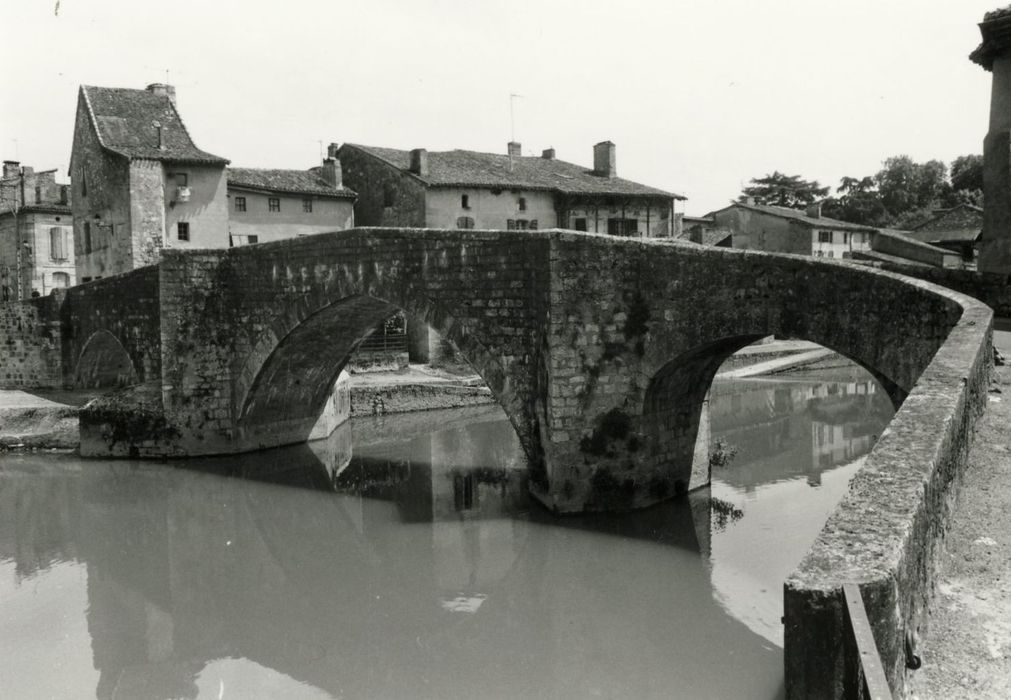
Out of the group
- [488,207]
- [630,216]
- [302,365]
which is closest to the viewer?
[302,365]

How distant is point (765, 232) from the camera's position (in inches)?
1483

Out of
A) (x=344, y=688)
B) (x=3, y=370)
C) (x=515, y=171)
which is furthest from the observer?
(x=515, y=171)

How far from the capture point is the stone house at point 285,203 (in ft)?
91.0

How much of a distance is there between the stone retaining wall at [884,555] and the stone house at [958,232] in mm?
29952

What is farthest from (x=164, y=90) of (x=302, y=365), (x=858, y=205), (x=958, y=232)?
(x=858, y=205)

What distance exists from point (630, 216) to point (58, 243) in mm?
22413

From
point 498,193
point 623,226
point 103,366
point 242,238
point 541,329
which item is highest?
point 498,193

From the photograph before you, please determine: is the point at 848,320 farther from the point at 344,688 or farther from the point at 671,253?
the point at 344,688

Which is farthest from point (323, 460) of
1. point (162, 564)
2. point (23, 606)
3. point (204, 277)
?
point (23, 606)

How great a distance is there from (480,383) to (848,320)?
52.5 feet

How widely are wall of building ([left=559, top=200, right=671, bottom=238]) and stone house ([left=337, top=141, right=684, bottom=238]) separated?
0.04 meters

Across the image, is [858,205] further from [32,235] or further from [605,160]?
[32,235]

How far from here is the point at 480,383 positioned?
25094mm

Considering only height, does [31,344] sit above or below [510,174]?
below
